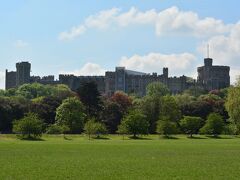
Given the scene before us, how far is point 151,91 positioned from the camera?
134750mm

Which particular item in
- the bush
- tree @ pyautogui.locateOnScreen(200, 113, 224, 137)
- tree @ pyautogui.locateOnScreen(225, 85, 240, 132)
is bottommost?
the bush

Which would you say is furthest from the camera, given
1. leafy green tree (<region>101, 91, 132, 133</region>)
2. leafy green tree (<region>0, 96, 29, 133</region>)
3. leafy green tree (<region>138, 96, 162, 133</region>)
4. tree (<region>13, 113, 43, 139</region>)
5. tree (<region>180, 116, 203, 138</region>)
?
leafy green tree (<region>138, 96, 162, 133</region>)

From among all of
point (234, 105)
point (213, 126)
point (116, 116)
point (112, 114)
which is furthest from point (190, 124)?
point (234, 105)

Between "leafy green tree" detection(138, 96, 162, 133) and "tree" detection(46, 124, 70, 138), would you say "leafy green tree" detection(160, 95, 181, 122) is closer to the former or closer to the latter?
"leafy green tree" detection(138, 96, 162, 133)

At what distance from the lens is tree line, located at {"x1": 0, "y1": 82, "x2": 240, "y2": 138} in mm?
87062

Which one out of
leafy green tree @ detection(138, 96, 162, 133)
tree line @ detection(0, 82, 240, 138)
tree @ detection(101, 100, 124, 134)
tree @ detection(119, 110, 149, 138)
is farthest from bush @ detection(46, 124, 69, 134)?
leafy green tree @ detection(138, 96, 162, 133)

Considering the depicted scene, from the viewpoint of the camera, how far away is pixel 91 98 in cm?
11688

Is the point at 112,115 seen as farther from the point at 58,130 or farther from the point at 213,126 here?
the point at 213,126

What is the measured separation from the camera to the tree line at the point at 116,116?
87062 mm

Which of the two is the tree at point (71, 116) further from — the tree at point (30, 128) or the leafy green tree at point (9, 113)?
the tree at point (30, 128)

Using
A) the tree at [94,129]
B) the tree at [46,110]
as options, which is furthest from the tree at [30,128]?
the tree at [46,110]

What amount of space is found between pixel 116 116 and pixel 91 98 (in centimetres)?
738

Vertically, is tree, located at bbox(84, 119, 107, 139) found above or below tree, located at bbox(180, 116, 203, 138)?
below

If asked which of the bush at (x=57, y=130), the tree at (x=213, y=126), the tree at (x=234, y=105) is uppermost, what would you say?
the tree at (x=234, y=105)
